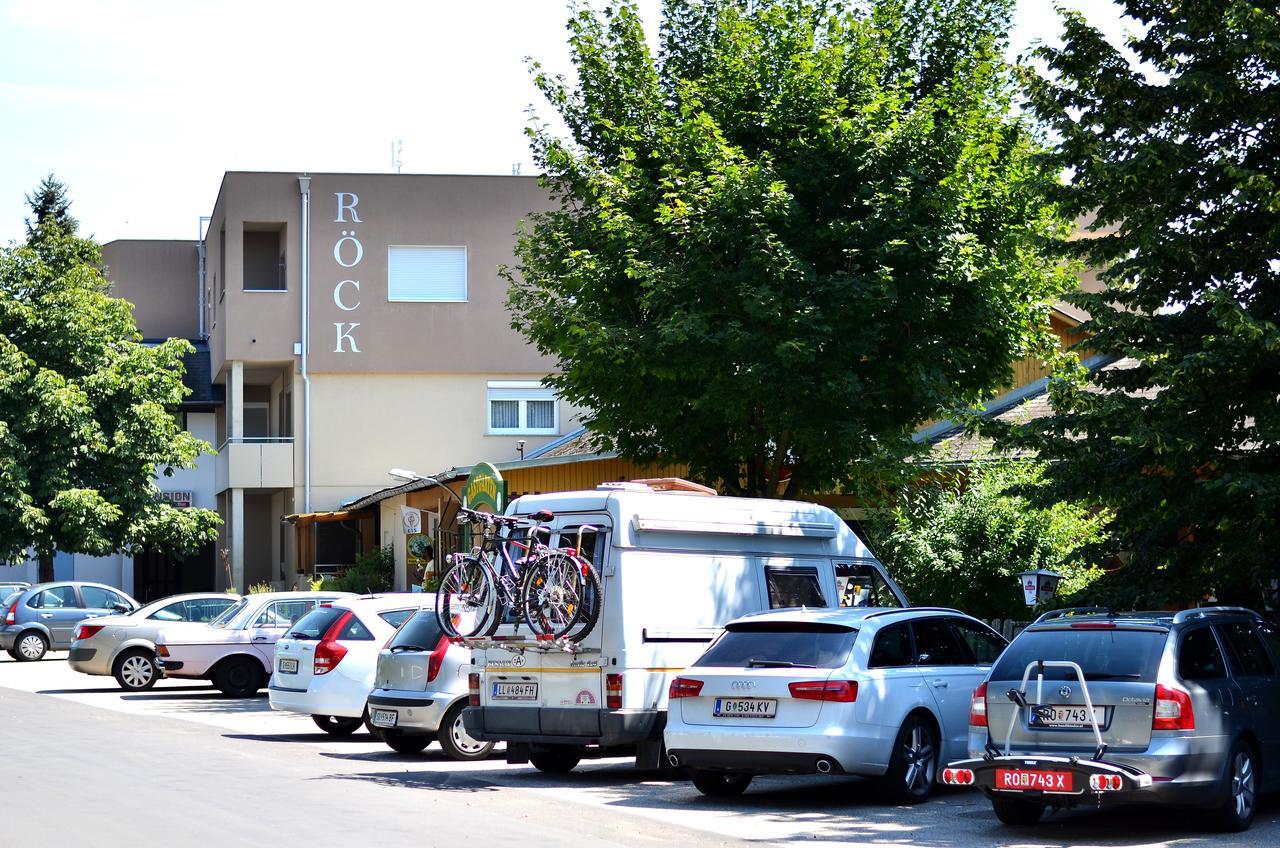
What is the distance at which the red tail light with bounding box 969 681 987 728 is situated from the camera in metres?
11.2

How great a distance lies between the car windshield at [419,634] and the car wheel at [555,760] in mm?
1695

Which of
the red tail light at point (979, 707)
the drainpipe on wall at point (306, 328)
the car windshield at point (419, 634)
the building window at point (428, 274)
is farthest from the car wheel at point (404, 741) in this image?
the building window at point (428, 274)

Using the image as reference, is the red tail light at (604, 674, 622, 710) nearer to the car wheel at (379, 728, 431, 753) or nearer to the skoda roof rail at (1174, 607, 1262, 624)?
the car wheel at (379, 728, 431, 753)

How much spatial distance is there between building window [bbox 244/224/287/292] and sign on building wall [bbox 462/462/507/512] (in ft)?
77.3

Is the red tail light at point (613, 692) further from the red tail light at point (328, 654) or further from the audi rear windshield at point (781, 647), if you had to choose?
the red tail light at point (328, 654)

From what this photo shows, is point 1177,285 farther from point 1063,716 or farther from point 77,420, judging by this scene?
point 77,420

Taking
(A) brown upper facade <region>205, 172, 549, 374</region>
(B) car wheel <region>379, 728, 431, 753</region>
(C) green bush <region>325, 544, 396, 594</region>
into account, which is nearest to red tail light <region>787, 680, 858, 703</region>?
(B) car wheel <region>379, 728, 431, 753</region>

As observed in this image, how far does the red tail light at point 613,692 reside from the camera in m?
13.6

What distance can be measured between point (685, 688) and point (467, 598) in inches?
104

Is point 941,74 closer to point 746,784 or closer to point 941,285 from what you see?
point 941,285

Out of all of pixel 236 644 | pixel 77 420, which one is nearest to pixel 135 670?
pixel 236 644


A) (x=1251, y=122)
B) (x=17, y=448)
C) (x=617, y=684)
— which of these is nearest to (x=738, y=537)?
(x=617, y=684)

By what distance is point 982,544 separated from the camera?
68.5 ft

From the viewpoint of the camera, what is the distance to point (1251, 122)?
46.5 feet
